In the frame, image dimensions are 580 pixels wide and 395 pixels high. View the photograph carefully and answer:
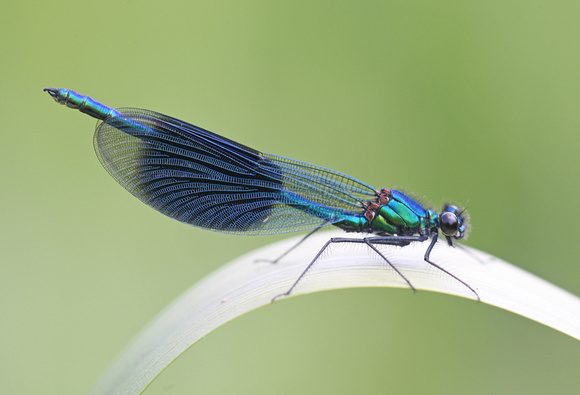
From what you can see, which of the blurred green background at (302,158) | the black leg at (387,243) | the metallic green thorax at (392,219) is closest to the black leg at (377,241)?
the black leg at (387,243)

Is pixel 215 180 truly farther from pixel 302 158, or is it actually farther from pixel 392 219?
pixel 302 158

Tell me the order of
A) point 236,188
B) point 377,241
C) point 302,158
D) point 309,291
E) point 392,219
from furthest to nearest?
point 302,158, point 392,219, point 236,188, point 377,241, point 309,291

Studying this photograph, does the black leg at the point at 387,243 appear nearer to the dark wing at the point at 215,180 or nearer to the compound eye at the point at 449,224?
the compound eye at the point at 449,224

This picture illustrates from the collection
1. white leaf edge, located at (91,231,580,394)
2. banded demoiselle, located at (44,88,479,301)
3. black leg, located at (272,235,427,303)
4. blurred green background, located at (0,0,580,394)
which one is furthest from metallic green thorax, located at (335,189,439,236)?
blurred green background, located at (0,0,580,394)

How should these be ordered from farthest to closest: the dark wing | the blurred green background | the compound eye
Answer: the blurred green background
the compound eye
the dark wing

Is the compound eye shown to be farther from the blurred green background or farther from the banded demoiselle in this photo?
the blurred green background

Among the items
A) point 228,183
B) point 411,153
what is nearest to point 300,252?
point 228,183

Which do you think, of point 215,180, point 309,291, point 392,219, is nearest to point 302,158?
point 392,219
